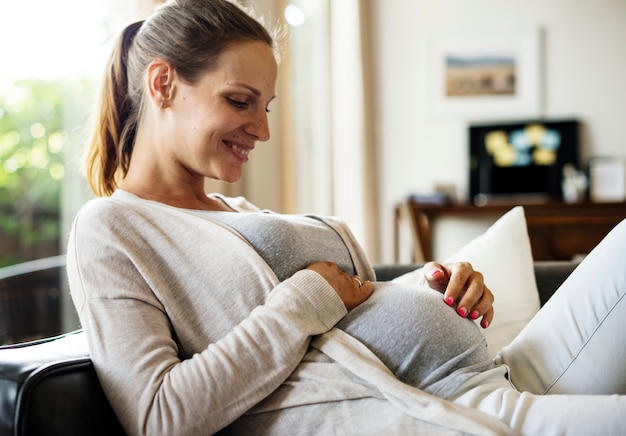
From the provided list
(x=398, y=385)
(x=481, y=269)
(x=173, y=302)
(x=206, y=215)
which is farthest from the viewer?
(x=481, y=269)

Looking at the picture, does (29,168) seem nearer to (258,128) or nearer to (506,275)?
(258,128)

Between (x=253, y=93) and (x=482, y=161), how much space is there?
3384mm

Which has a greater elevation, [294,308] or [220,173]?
[220,173]

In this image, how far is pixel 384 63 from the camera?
467 centimetres

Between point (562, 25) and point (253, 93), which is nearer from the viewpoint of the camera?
point (253, 93)

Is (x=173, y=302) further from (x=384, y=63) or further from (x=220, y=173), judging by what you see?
(x=384, y=63)

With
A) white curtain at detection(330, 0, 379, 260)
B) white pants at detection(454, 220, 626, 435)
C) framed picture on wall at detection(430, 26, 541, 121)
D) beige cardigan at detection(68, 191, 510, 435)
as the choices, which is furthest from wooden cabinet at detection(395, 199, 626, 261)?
beige cardigan at detection(68, 191, 510, 435)

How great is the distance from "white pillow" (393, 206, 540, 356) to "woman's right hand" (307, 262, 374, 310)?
0.33m

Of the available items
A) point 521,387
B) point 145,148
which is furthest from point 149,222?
point 521,387

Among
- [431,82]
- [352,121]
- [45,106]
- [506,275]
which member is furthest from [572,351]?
[431,82]

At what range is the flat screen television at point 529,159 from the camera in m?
4.38

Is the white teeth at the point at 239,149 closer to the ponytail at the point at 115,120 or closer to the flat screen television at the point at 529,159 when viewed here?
the ponytail at the point at 115,120

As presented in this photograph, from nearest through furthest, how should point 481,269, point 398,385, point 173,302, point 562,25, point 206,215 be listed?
point 398,385
point 173,302
point 206,215
point 481,269
point 562,25

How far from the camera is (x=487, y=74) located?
4.54 metres
